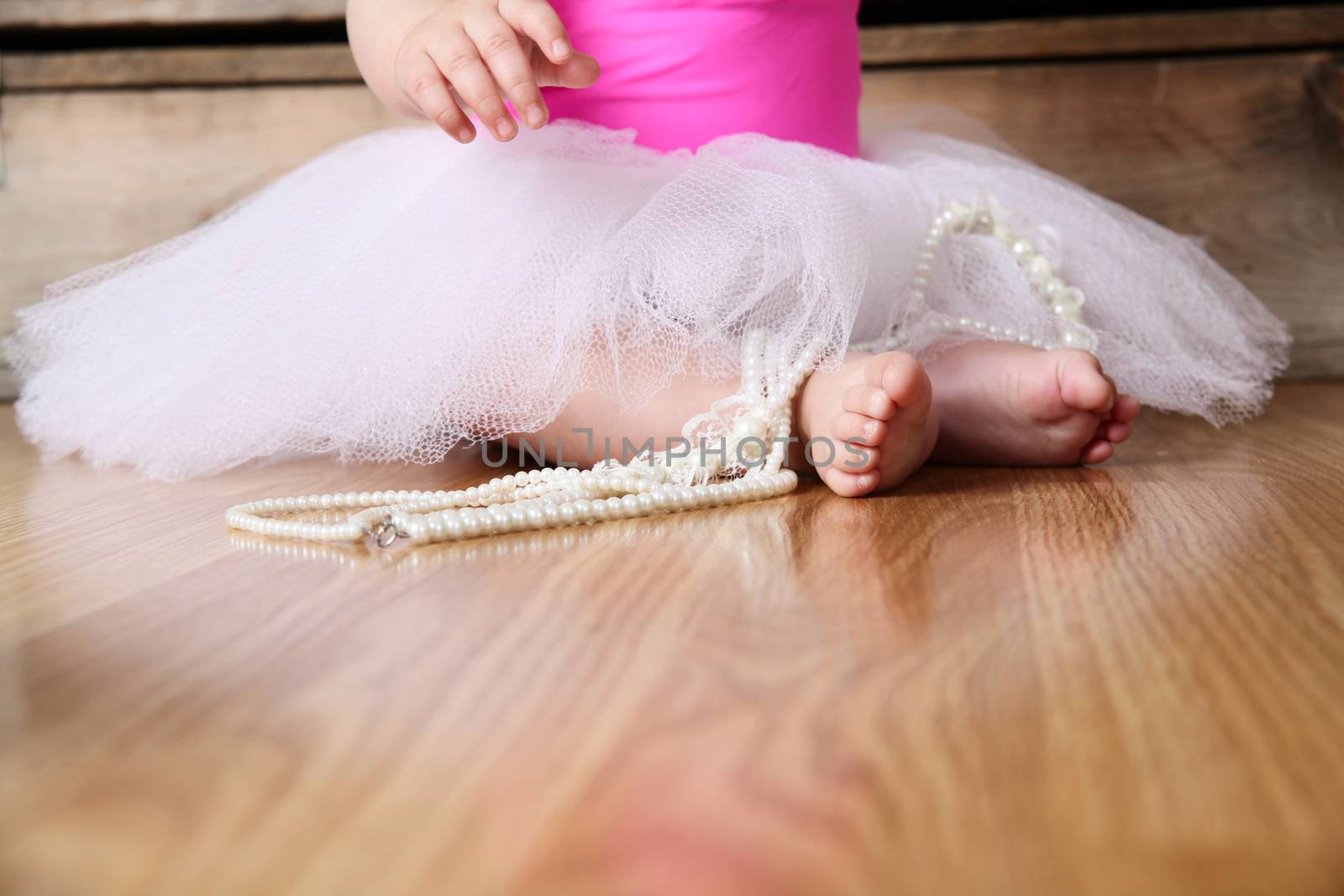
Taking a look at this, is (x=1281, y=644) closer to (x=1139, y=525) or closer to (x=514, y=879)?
(x=1139, y=525)

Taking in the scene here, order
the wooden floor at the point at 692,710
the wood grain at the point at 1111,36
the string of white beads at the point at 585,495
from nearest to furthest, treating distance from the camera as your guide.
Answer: the wooden floor at the point at 692,710
the string of white beads at the point at 585,495
the wood grain at the point at 1111,36

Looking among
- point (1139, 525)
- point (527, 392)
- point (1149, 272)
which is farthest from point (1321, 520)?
point (527, 392)

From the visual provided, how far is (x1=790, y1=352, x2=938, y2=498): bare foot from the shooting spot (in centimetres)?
64

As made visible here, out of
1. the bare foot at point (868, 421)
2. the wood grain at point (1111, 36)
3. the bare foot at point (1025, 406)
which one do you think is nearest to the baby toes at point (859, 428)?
the bare foot at point (868, 421)

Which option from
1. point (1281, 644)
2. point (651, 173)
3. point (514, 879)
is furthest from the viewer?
point (651, 173)

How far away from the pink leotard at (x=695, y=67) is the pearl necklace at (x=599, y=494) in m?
0.28

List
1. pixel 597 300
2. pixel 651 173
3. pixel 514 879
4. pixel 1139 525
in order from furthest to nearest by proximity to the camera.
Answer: pixel 651 173
pixel 597 300
pixel 1139 525
pixel 514 879

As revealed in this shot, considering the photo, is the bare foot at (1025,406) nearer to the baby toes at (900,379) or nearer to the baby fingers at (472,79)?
the baby toes at (900,379)

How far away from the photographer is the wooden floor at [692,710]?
287 mm

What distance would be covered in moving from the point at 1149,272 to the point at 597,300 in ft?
1.61

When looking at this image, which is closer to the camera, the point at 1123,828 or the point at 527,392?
the point at 1123,828

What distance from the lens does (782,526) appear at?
64cm

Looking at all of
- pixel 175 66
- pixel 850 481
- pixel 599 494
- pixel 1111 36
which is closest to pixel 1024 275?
pixel 850 481

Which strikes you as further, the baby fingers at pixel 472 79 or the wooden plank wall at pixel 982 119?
the wooden plank wall at pixel 982 119
